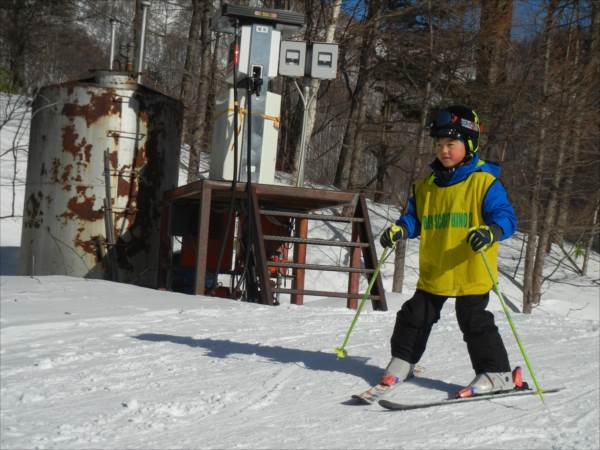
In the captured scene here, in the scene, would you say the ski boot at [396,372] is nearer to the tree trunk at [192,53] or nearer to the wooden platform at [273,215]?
the wooden platform at [273,215]

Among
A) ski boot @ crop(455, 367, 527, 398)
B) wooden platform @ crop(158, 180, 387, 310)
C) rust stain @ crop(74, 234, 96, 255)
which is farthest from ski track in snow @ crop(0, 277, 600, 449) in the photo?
rust stain @ crop(74, 234, 96, 255)

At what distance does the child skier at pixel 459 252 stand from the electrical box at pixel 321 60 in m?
5.77

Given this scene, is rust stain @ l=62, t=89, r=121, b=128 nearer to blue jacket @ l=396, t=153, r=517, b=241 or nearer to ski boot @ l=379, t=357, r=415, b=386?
blue jacket @ l=396, t=153, r=517, b=241

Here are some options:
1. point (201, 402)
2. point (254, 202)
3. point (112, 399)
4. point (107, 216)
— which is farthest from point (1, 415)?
point (107, 216)

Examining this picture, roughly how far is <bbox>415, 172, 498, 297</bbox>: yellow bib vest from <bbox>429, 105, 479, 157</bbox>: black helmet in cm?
18

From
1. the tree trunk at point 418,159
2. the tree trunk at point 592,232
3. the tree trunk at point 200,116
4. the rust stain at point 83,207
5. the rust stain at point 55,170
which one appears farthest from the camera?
the tree trunk at point 592,232

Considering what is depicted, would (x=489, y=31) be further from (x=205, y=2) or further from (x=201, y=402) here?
(x=201, y=402)

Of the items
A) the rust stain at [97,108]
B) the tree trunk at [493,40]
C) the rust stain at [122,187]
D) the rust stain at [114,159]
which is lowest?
the rust stain at [122,187]

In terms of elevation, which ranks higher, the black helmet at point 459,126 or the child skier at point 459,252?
the black helmet at point 459,126

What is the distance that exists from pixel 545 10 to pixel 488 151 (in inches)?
132

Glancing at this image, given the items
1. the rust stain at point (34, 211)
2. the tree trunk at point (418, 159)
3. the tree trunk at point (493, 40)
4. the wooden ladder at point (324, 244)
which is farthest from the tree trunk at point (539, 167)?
the rust stain at point (34, 211)

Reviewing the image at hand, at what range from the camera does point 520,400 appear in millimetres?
4074

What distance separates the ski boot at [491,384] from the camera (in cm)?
406

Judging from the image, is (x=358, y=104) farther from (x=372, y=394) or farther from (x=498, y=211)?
(x=372, y=394)
